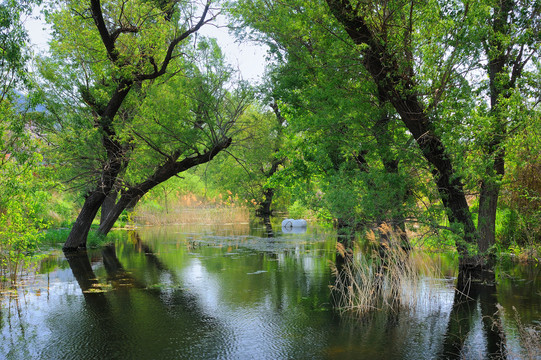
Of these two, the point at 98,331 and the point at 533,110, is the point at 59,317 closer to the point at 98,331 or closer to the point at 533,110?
the point at 98,331

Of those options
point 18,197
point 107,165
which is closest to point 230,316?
point 18,197

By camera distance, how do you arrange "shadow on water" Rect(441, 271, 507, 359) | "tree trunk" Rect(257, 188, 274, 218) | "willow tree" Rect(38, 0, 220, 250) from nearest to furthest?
"shadow on water" Rect(441, 271, 507, 359) → "willow tree" Rect(38, 0, 220, 250) → "tree trunk" Rect(257, 188, 274, 218)

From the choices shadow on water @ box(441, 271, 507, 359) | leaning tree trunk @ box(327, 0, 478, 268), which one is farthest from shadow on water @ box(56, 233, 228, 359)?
leaning tree trunk @ box(327, 0, 478, 268)

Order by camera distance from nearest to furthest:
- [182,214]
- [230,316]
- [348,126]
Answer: [230,316] < [348,126] < [182,214]

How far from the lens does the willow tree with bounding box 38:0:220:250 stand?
42.4ft

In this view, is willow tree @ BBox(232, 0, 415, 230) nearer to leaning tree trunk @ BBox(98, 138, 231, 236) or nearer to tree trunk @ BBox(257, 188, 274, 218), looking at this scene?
leaning tree trunk @ BBox(98, 138, 231, 236)

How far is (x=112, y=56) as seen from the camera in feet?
43.5

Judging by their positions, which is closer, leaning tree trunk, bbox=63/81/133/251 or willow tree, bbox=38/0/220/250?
willow tree, bbox=38/0/220/250

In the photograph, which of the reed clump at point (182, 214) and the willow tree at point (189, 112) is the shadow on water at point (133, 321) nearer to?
the willow tree at point (189, 112)

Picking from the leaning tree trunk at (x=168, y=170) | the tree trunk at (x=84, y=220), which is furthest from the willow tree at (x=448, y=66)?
the tree trunk at (x=84, y=220)

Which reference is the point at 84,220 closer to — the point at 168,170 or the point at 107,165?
the point at 107,165

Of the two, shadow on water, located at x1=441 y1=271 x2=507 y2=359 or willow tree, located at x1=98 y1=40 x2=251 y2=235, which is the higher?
willow tree, located at x1=98 y1=40 x2=251 y2=235

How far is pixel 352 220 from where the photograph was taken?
37.0 feet

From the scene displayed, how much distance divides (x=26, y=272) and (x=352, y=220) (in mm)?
8487
